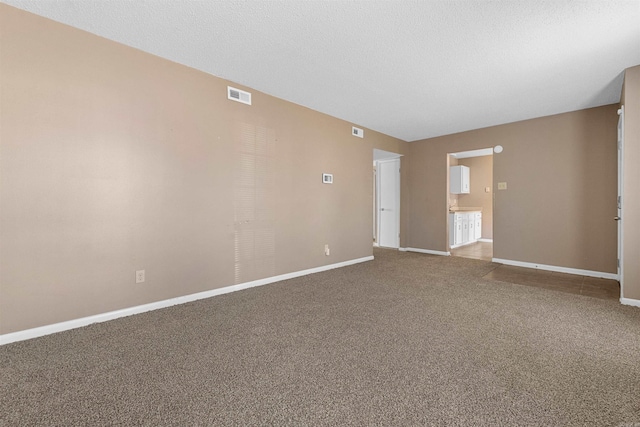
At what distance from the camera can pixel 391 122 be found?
16.7ft

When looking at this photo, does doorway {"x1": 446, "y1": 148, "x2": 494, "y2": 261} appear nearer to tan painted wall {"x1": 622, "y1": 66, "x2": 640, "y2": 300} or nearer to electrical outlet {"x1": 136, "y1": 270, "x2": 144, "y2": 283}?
tan painted wall {"x1": 622, "y1": 66, "x2": 640, "y2": 300}

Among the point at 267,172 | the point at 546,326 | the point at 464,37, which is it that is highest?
the point at 464,37

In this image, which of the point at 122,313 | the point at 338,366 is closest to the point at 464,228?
the point at 338,366

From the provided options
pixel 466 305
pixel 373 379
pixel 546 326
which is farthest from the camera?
pixel 466 305

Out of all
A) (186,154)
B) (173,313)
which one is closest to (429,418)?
(173,313)

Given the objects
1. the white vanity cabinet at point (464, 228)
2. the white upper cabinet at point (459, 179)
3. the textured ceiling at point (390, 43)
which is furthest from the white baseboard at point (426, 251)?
the textured ceiling at point (390, 43)

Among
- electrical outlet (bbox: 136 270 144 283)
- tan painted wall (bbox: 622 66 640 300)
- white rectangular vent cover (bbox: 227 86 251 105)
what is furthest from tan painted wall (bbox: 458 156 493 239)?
electrical outlet (bbox: 136 270 144 283)

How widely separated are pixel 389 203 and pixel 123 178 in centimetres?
557

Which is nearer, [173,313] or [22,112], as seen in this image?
[22,112]

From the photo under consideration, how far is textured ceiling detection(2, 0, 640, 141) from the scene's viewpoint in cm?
218

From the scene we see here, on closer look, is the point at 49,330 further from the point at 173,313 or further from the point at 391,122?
the point at 391,122

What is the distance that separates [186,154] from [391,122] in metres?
3.57

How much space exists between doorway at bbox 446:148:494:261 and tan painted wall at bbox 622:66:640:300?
367 centimetres

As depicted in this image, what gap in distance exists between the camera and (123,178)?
267 centimetres
